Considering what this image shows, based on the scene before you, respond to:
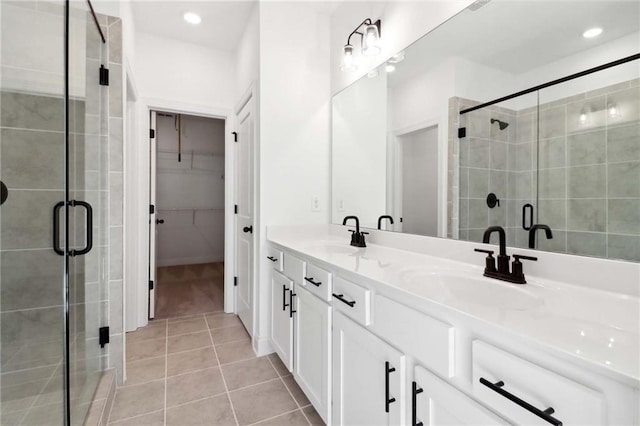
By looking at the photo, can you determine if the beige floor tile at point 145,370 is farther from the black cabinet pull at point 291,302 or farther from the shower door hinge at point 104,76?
the shower door hinge at point 104,76

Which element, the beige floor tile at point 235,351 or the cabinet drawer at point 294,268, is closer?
the cabinet drawer at point 294,268

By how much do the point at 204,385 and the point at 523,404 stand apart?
6.05 ft

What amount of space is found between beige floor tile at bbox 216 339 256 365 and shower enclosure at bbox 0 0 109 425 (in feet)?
2.73

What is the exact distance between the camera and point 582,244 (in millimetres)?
979

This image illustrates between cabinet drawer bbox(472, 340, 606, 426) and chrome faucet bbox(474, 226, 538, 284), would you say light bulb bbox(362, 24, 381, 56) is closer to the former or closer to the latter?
chrome faucet bbox(474, 226, 538, 284)

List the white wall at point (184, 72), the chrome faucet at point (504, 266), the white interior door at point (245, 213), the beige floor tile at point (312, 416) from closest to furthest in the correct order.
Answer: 1. the chrome faucet at point (504, 266)
2. the beige floor tile at point (312, 416)
3. the white interior door at point (245, 213)
4. the white wall at point (184, 72)

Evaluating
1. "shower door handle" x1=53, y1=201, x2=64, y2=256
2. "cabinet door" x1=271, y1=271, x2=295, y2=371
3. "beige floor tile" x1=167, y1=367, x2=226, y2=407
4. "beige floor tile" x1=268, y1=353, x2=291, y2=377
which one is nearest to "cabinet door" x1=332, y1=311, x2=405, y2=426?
"cabinet door" x1=271, y1=271, x2=295, y2=371

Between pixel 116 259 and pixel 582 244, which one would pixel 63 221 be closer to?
pixel 116 259

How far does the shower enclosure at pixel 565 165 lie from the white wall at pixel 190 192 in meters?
5.03

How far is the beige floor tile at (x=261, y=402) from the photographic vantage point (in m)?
1.60

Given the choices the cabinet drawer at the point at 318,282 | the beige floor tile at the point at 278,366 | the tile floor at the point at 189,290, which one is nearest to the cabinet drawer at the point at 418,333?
the cabinet drawer at the point at 318,282

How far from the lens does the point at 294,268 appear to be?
1.74 meters

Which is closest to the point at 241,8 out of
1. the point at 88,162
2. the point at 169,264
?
the point at 88,162

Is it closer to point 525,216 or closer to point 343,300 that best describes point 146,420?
point 343,300
